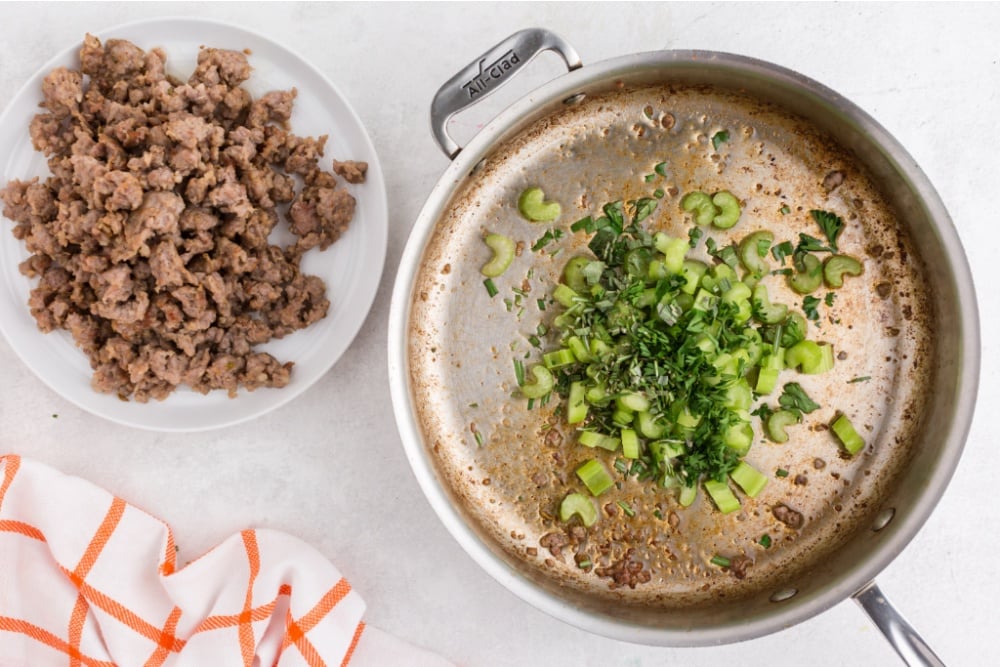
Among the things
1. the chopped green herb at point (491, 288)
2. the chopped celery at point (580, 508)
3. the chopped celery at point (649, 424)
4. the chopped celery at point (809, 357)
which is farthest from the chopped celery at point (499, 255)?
the chopped celery at point (809, 357)

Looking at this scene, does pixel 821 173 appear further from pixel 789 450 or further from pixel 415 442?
pixel 415 442

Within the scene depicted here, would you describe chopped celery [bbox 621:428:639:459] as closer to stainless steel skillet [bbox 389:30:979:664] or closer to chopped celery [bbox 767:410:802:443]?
stainless steel skillet [bbox 389:30:979:664]

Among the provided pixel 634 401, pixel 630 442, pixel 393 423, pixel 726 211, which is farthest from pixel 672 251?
pixel 393 423

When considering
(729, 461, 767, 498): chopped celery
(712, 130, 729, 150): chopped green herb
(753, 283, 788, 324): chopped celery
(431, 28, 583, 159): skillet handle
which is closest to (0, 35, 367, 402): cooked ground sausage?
(431, 28, 583, 159): skillet handle

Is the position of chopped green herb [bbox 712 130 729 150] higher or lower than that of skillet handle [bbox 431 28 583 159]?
lower

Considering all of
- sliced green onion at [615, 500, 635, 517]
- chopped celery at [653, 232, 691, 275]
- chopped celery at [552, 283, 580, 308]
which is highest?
chopped celery at [552, 283, 580, 308]

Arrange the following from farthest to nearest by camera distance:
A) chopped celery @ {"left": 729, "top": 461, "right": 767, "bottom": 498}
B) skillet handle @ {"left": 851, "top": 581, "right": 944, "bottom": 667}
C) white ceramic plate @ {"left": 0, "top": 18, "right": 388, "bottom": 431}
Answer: white ceramic plate @ {"left": 0, "top": 18, "right": 388, "bottom": 431}
chopped celery @ {"left": 729, "top": 461, "right": 767, "bottom": 498}
skillet handle @ {"left": 851, "top": 581, "right": 944, "bottom": 667}

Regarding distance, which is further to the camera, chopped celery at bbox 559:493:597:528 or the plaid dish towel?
the plaid dish towel
